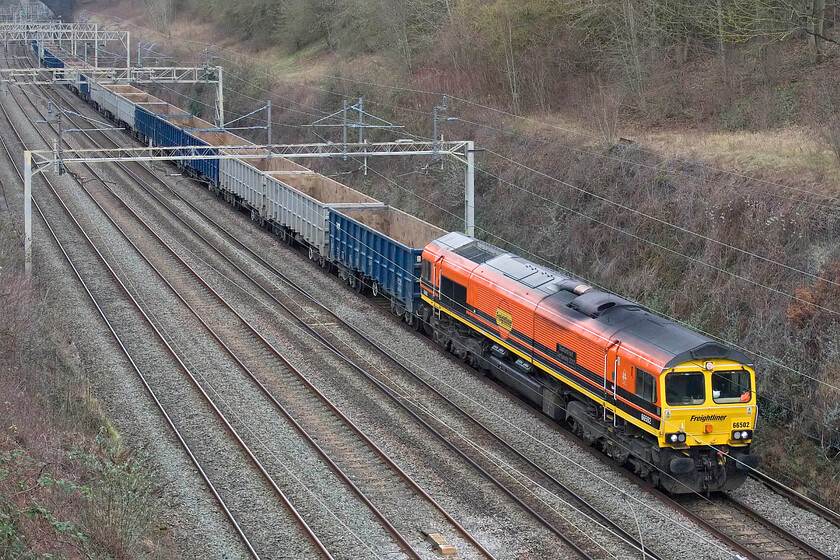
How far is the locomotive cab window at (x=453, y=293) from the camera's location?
23516mm

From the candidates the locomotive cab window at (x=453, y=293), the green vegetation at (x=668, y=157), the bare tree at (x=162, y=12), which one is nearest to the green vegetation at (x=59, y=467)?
the locomotive cab window at (x=453, y=293)

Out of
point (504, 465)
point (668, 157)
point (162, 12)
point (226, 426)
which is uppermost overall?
point (162, 12)

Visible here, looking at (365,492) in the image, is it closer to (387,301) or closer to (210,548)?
(210,548)

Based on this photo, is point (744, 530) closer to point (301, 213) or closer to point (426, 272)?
point (426, 272)

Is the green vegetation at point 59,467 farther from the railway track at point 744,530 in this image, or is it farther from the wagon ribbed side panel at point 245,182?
the wagon ribbed side panel at point 245,182

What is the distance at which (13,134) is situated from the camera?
58.1m

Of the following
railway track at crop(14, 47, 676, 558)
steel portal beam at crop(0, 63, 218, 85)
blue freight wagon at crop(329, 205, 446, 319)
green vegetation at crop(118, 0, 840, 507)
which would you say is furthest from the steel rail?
steel portal beam at crop(0, 63, 218, 85)

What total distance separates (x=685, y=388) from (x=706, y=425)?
2.61 ft

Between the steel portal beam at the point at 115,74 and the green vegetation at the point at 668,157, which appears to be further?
the steel portal beam at the point at 115,74

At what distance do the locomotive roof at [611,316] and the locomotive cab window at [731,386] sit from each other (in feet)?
0.92

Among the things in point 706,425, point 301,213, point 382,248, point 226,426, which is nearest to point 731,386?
point 706,425

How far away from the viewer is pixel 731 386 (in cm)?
1703

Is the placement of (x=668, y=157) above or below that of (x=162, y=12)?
below

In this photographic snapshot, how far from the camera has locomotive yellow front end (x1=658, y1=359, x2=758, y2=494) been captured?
16.7 m
